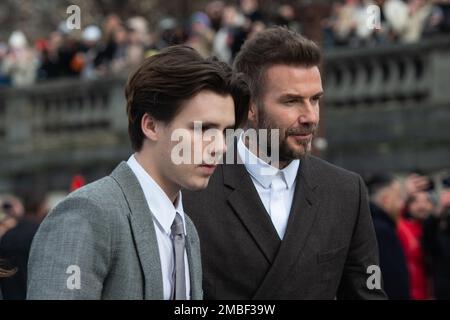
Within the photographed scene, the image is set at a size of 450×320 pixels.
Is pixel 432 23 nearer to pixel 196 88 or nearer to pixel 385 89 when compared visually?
pixel 385 89

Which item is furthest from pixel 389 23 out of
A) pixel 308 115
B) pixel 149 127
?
pixel 149 127

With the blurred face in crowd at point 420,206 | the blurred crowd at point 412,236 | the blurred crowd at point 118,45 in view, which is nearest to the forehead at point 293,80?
the blurred crowd at point 412,236

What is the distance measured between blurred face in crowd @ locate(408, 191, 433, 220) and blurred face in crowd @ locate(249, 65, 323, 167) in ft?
23.7

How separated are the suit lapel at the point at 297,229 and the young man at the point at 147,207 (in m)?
0.86

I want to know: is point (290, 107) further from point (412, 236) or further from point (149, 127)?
point (412, 236)

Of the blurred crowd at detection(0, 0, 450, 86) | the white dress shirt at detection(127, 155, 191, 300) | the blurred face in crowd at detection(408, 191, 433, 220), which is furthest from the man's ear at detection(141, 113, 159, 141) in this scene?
the blurred crowd at detection(0, 0, 450, 86)

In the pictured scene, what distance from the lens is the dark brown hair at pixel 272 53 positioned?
5836 mm

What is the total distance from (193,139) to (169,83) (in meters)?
0.20

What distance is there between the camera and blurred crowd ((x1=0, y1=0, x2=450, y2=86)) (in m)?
17.5

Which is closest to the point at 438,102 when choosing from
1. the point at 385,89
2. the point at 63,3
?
the point at 385,89

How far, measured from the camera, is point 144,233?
14.9 feet

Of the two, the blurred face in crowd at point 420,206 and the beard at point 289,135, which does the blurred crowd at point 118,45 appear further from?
the beard at point 289,135

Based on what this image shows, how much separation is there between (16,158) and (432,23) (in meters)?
8.08

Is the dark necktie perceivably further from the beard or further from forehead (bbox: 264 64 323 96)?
forehead (bbox: 264 64 323 96)
